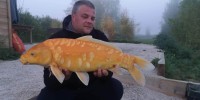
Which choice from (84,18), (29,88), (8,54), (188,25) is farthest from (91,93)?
(188,25)

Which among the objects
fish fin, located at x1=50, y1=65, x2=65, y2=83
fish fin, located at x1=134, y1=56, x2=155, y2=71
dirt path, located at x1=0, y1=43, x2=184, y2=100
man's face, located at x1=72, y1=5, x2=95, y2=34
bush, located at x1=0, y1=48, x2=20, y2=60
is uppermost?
man's face, located at x1=72, y1=5, x2=95, y2=34

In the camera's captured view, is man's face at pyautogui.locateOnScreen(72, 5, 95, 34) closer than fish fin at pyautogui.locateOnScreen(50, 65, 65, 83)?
No

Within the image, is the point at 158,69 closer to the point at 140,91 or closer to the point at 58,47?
the point at 140,91

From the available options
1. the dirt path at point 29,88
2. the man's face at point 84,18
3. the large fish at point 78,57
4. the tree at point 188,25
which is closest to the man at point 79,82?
the man's face at point 84,18

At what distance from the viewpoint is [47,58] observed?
6.68ft

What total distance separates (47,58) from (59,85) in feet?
2.13

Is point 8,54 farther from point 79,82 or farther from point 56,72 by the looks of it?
point 56,72

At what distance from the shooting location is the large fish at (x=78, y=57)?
2051mm

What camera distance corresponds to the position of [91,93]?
275 cm

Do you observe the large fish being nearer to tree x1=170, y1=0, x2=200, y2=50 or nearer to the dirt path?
the dirt path

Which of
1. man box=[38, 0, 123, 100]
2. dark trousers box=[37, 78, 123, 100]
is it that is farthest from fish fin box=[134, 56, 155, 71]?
dark trousers box=[37, 78, 123, 100]

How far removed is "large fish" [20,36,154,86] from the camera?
2051 millimetres

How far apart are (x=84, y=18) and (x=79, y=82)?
0.59 meters

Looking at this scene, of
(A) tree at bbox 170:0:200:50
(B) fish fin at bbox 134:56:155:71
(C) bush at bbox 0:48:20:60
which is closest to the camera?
(B) fish fin at bbox 134:56:155:71
